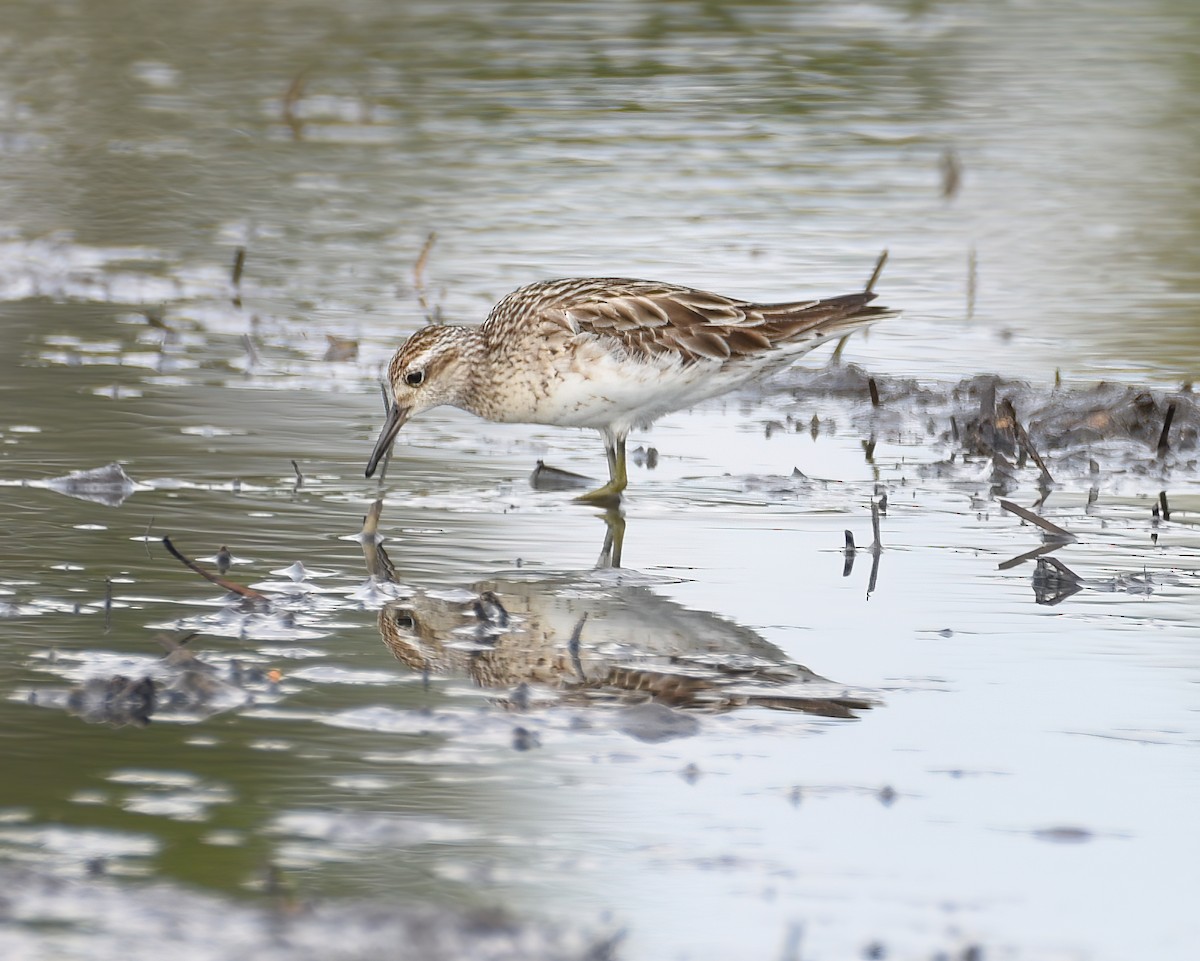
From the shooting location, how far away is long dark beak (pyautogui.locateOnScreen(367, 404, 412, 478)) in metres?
8.98

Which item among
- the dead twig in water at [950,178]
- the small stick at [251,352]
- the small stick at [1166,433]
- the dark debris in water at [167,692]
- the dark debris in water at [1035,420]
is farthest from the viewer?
the dead twig in water at [950,178]

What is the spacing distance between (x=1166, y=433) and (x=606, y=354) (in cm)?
269

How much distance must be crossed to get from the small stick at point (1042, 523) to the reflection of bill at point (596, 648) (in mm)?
1428

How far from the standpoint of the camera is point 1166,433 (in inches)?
381

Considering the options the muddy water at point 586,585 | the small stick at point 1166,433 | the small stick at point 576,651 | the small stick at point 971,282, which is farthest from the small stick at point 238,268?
the small stick at point 576,651

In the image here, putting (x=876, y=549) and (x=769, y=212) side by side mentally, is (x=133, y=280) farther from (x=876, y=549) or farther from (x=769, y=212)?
(x=876, y=549)

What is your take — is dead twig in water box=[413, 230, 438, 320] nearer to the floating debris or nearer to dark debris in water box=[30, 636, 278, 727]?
the floating debris

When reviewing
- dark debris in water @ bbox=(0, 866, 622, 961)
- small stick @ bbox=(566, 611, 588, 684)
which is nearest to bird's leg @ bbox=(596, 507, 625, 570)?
small stick @ bbox=(566, 611, 588, 684)

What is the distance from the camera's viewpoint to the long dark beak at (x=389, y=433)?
29.5 feet

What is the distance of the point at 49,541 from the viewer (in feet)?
25.7

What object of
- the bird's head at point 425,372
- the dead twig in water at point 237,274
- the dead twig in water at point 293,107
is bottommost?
the bird's head at point 425,372

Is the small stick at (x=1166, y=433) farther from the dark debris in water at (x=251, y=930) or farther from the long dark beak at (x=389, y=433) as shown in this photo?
the dark debris in water at (x=251, y=930)

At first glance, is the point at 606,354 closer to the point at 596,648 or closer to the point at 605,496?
the point at 605,496

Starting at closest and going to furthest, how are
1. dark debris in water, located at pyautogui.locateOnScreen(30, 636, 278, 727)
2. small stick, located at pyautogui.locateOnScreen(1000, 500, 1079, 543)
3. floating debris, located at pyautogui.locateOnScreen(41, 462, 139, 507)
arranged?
dark debris in water, located at pyautogui.locateOnScreen(30, 636, 278, 727) → small stick, located at pyautogui.locateOnScreen(1000, 500, 1079, 543) → floating debris, located at pyautogui.locateOnScreen(41, 462, 139, 507)
